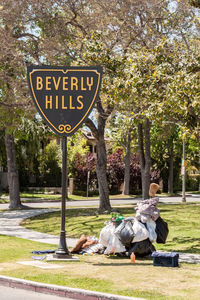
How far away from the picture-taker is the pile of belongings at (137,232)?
486 inches

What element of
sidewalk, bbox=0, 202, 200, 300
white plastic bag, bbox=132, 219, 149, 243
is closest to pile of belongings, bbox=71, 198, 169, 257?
white plastic bag, bbox=132, 219, 149, 243

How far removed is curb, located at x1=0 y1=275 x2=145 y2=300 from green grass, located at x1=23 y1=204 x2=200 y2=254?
650 cm

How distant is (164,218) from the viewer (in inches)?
852

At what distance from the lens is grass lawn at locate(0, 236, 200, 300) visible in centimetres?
840

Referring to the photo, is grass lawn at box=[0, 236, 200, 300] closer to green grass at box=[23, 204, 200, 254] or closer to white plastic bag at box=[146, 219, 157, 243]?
white plastic bag at box=[146, 219, 157, 243]

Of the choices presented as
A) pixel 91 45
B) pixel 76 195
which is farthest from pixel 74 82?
pixel 76 195

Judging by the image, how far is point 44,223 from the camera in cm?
2244

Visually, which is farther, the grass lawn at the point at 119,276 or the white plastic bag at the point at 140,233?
the white plastic bag at the point at 140,233

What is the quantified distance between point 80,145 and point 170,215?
3451cm

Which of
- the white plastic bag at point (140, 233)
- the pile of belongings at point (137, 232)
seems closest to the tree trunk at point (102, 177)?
the pile of belongings at point (137, 232)

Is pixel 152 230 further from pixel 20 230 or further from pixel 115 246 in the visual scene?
pixel 20 230

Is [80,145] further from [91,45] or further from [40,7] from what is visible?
[91,45]

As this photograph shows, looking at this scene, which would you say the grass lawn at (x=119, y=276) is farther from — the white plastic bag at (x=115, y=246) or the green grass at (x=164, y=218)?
the green grass at (x=164, y=218)

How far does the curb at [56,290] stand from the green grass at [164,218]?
6500mm
